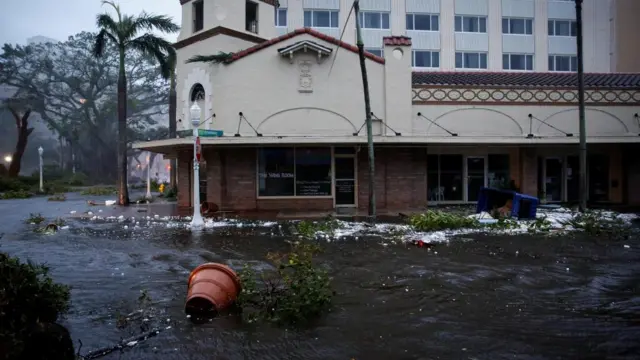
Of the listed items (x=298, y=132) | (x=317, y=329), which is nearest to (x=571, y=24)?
(x=298, y=132)

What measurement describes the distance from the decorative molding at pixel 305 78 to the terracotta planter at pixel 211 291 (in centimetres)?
1264

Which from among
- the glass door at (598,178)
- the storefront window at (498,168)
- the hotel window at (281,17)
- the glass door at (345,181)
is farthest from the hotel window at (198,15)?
the glass door at (598,178)

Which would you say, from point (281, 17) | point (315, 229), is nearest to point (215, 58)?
point (315, 229)

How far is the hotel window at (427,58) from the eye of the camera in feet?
123

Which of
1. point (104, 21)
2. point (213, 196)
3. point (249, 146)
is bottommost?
point (213, 196)

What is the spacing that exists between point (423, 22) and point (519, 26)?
7.98 m

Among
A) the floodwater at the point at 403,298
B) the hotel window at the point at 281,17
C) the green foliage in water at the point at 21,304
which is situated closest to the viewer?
the green foliage in water at the point at 21,304

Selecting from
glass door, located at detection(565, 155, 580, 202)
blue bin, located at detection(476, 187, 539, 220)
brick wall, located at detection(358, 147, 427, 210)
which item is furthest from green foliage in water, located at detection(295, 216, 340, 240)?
glass door, located at detection(565, 155, 580, 202)

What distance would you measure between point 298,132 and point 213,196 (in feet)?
12.9

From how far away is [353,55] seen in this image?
1825 centimetres

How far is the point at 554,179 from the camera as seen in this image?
68.4 feet

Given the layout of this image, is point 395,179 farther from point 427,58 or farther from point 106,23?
point 427,58

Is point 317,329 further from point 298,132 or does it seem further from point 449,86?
point 449,86

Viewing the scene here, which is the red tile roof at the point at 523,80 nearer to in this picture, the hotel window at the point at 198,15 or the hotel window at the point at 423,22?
the hotel window at the point at 198,15
